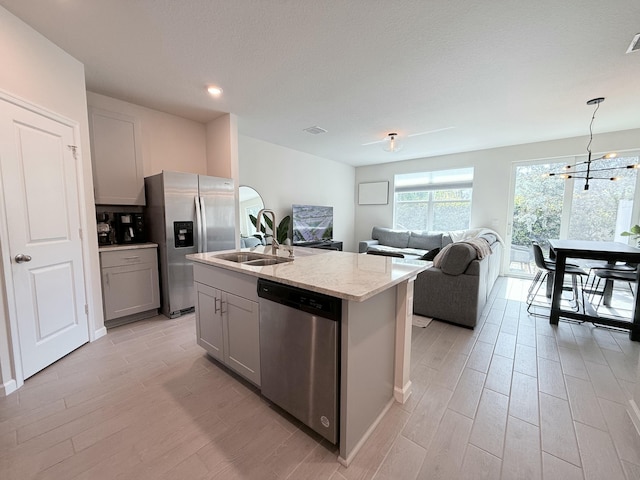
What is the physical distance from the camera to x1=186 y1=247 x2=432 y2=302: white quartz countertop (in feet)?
3.96

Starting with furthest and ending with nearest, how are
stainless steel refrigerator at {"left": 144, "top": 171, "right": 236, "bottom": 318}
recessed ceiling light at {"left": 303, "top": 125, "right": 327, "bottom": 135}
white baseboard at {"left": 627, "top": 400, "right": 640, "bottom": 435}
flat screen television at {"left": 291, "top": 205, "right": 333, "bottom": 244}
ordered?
flat screen television at {"left": 291, "top": 205, "right": 333, "bottom": 244} < recessed ceiling light at {"left": 303, "top": 125, "right": 327, "bottom": 135} < stainless steel refrigerator at {"left": 144, "top": 171, "right": 236, "bottom": 318} < white baseboard at {"left": 627, "top": 400, "right": 640, "bottom": 435}

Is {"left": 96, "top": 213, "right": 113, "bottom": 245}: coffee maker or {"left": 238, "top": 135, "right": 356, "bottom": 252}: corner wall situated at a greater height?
{"left": 238, "top": 135, "right": 356, "bottom": 252}: corner wall

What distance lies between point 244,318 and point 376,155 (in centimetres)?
505

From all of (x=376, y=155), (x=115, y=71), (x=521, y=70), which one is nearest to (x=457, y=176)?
(x=376, y=155)

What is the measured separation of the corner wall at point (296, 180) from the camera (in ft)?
15.0

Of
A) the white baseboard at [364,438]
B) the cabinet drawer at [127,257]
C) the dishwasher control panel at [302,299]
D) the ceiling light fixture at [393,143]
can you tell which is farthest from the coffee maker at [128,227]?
the ceiling light fixture at [393,143]

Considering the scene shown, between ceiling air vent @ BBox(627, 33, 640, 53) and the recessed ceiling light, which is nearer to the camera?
ceiling air vent @ BBox(627, 33, 640, 53)

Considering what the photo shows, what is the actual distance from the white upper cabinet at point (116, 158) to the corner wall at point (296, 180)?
154 centimetres

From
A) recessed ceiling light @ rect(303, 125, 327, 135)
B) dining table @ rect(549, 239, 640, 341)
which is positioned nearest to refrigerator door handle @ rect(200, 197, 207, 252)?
recessed ceiling light @ rect(303, 125, 327, 135)

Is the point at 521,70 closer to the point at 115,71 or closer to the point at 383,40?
the point at 383,40

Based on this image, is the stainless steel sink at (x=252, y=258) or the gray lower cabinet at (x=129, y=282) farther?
the gray lower cabinet at (x=129, y=282)

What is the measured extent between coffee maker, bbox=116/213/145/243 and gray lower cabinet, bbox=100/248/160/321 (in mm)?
382

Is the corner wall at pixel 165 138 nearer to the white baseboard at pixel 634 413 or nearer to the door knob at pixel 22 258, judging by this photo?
the door knob at pixel 22 258

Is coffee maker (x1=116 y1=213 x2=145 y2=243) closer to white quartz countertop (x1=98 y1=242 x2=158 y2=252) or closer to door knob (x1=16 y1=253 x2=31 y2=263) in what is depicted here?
white quartz countertop (x1=98 y1=242 x2=158 y2=252)
